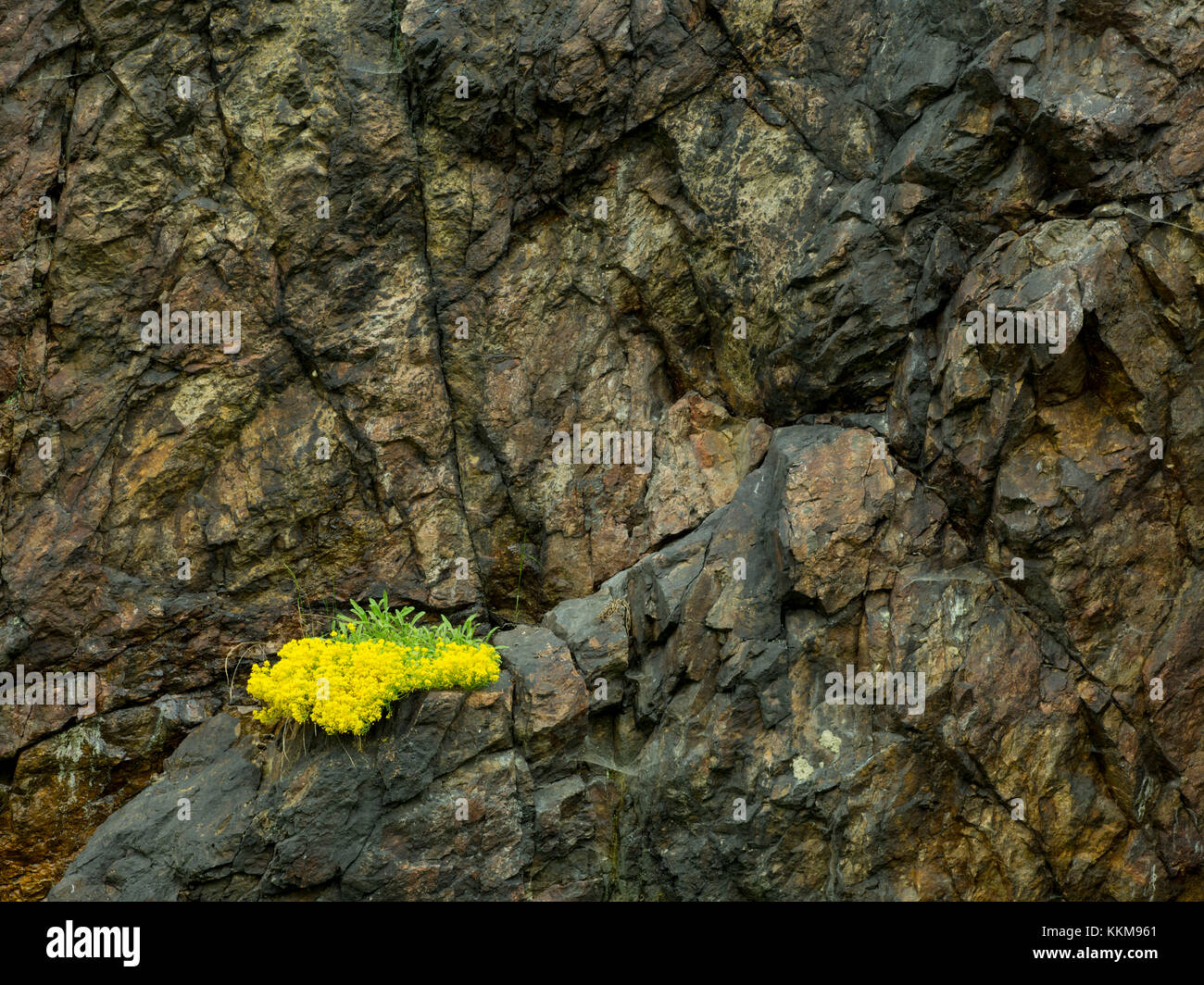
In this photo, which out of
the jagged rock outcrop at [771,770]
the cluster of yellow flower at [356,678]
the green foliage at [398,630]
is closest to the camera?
the jagged rock outcrop at [771,770]

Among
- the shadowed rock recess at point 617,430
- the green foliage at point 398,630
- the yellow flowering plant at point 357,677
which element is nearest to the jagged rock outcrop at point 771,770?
the shadowed rock recess at point 617,430

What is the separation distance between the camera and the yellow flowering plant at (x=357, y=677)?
8.68 meters

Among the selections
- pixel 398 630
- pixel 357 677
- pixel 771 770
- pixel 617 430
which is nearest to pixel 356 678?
pixel 357 677

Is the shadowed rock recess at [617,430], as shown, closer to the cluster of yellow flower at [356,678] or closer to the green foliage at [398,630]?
the cluster of yellow flower at [356,678]

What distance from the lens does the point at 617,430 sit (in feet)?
35.5

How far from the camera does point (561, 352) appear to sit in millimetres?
10859

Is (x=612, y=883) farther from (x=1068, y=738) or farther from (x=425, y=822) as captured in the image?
(x=1068, y=738)

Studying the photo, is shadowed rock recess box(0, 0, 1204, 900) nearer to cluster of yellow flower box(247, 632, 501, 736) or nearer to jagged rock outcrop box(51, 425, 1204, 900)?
jagged rock outcrop box(51, 425, 1204, 900)

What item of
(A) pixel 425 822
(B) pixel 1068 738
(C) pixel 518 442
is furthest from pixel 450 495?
(B) pixel 1068 738

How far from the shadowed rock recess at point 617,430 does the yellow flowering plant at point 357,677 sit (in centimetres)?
29

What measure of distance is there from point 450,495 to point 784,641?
3.74 meters

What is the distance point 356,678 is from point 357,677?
0.02 m

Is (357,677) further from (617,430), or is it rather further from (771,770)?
(617,430)

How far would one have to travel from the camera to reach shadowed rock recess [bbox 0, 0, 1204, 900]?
336 inches
